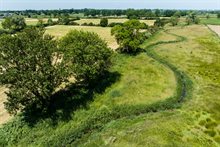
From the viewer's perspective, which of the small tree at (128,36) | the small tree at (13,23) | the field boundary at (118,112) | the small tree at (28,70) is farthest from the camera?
the small tree at (13,23)

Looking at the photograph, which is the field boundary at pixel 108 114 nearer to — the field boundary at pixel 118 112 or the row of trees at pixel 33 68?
the field boundary at pixel 118 112

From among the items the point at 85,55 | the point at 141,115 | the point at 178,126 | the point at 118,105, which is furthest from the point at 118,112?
the point at 85,55

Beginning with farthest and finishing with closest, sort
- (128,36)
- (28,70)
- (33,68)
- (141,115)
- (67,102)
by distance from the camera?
1. (128,36)
2. (67,102)
3. (141,115)
4. (33,68)
5. (28,70)

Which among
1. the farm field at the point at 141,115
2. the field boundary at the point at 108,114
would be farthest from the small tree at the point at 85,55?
the field boundary at the point at 108,114

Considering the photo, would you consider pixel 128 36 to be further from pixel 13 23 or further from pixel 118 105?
pixel 13 23

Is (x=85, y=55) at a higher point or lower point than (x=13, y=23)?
higher

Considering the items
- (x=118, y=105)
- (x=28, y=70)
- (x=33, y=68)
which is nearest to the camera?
(x=28, y=70)
